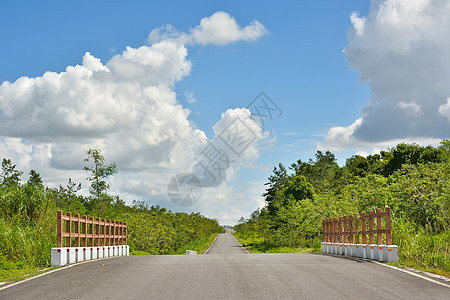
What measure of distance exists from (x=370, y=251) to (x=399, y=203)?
27.4 ft

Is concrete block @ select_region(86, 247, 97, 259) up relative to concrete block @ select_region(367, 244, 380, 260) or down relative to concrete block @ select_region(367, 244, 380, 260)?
down

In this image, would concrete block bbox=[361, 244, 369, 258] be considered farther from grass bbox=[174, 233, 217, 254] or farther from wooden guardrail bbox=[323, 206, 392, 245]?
grass bbox=[174, 233, 217, 254]

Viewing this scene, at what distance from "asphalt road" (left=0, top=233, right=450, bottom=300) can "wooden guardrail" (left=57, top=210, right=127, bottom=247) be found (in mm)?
3248

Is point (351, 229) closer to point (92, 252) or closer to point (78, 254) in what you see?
point (92, 252)

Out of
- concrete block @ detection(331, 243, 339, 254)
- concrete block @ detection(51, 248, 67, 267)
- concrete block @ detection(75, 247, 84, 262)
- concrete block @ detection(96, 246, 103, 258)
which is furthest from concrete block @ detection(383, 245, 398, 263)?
concrete block @ detection(96, 246, 103, 258)

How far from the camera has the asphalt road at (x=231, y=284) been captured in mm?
8469

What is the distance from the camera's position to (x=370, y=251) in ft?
49.8

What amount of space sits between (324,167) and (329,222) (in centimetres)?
8119

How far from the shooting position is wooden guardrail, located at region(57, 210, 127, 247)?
1558 cm

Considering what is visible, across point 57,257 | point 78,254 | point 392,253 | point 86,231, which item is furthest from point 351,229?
point 57,257

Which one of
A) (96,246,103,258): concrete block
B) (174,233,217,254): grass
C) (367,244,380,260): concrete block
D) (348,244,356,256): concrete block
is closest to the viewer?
(367,244,380,260): concrete block

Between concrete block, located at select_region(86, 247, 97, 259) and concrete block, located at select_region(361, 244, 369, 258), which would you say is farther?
concrete block, located at select_region(86, 247, 97, 259)


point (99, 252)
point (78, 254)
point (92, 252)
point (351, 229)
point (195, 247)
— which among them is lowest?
point (195, 247)

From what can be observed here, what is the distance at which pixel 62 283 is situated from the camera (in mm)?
10141
